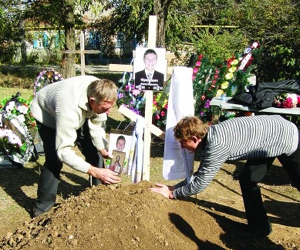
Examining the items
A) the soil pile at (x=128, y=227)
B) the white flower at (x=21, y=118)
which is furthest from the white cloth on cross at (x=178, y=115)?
the white flower at (x=21, y=118)

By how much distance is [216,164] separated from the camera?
10.4 feet

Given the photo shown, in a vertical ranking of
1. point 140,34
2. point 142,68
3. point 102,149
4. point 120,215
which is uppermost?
point 140,34

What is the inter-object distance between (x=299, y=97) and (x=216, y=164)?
2371 millimetres

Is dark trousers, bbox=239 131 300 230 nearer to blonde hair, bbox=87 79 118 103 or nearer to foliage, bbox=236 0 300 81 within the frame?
blonde hair, bbox=87 79 118 103

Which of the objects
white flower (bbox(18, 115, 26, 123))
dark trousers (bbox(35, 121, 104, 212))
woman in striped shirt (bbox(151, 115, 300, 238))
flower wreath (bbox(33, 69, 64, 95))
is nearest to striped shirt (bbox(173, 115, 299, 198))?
woman in striped shirt (bbox(151, 115, 300, 238))

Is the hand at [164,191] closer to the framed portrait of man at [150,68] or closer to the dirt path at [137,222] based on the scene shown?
the dirt path at [137,222]

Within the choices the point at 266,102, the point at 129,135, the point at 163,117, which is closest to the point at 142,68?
the point at 129,135

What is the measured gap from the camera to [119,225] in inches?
124

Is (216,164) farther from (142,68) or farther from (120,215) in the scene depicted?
(142,68)

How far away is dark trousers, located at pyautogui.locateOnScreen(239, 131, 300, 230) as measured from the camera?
347 cm

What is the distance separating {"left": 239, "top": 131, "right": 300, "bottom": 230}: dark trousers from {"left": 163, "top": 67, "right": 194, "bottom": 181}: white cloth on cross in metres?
0.53

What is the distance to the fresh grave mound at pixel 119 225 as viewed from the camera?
307cm

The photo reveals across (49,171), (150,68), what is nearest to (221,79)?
(150,68)

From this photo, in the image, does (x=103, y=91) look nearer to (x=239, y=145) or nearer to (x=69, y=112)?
(x=69, y=112)
